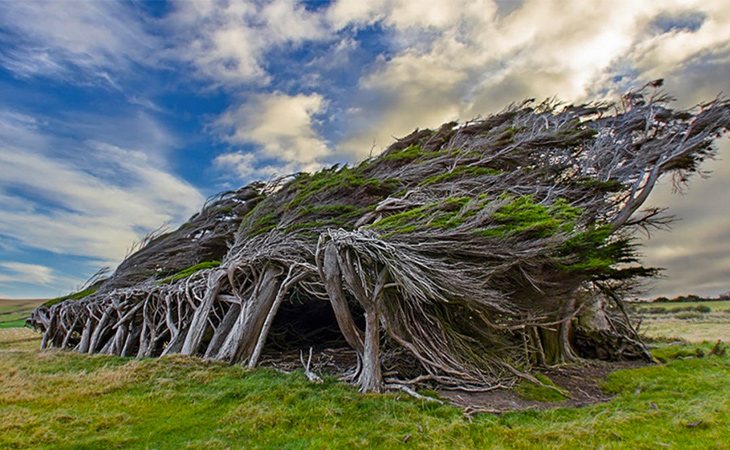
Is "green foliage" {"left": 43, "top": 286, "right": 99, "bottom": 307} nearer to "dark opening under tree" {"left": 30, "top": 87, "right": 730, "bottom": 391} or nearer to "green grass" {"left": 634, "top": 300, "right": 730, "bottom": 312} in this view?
"dark opening under tree" {"left": 30, "top": 87, "right": 730, "bottom": 391}

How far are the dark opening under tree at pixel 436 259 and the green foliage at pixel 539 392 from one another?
0.28 m

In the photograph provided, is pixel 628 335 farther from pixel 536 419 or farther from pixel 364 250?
pixel 364 250

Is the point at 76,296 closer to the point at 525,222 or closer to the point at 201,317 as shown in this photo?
the point at 201,317

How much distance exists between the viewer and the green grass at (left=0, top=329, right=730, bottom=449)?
4.71 m

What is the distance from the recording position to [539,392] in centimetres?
730

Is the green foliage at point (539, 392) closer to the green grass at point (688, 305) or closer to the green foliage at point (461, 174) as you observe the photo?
the green foliage at point (461, 174)

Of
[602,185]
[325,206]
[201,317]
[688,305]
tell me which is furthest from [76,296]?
[688,305]

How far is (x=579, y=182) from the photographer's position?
10.4 metres

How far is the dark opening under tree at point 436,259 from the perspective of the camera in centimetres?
647

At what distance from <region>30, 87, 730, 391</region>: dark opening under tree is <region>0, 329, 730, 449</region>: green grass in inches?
51.7

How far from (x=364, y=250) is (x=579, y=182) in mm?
6685

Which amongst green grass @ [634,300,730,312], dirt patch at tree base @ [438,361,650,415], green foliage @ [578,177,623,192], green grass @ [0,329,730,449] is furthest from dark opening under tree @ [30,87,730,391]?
green grass @ [634,300,730,312]

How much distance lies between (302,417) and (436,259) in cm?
290

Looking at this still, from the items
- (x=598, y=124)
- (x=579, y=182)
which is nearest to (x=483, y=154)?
(x=579, y=182)
